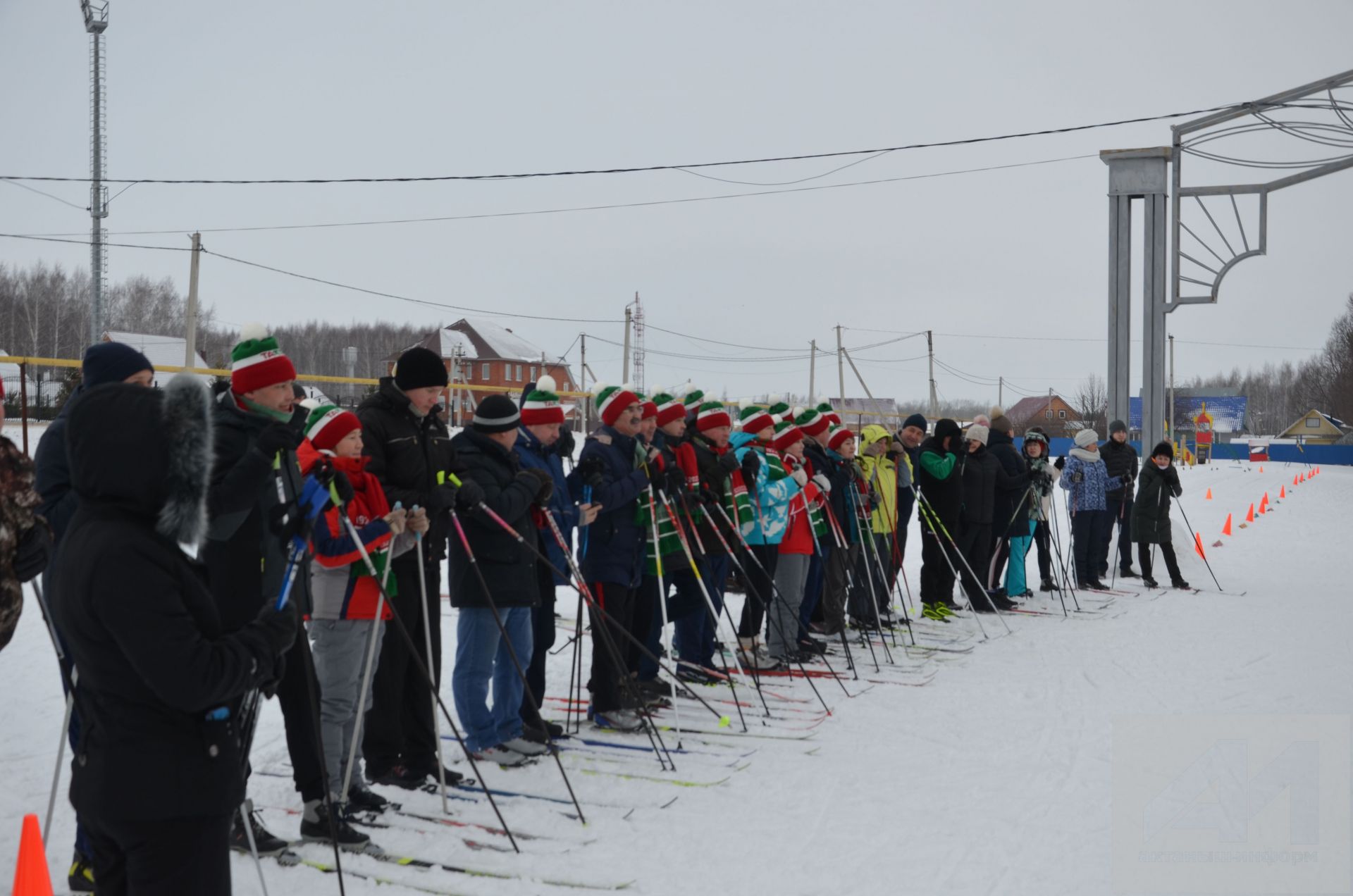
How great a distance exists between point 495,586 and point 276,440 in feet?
5.38

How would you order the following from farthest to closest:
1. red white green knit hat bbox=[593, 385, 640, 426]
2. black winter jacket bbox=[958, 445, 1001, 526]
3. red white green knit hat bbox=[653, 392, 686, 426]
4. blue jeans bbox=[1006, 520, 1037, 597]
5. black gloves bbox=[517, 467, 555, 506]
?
blue jeans bbox=[1006, 520, 1037, 597] < black winter jacket bbox=[958, 445, 1001, 526] < red white green knit hat bbox=[653, 392, 686, 426] < red white green knit hat bbox=[593, 385, 640, 426] < black gloves bbox=[517, 467, 555, 506]

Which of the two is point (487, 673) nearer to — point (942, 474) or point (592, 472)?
point (592, 472)

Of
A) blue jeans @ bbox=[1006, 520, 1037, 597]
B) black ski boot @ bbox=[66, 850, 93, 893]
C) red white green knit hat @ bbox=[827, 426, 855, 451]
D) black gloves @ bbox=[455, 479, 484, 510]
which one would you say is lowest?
black ski boot @ bbox=[66, 850, 93, 893]

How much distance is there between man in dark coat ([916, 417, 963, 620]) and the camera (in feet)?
30.4

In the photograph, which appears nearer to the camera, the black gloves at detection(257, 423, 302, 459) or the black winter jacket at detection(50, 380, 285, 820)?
the black winter jacket at detection(50, 380, 285, 820)

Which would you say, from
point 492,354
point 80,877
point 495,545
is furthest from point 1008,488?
point 492,354

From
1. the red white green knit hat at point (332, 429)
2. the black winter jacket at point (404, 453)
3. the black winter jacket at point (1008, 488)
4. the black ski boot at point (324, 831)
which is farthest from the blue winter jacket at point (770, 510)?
the black winter jacket at point (1008, 488)

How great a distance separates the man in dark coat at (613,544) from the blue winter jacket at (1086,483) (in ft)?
22.6

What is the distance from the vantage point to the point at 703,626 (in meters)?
6.62

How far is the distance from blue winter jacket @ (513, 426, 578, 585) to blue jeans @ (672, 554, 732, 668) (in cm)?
123

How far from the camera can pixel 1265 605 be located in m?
9.74

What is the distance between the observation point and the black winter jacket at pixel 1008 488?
33.1 ft

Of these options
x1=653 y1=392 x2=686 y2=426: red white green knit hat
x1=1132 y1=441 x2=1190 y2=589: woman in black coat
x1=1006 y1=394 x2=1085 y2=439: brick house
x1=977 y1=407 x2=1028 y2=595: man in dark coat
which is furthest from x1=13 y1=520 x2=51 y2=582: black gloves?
x1=1006 y1=394 x2=1085 y2=439: brick house

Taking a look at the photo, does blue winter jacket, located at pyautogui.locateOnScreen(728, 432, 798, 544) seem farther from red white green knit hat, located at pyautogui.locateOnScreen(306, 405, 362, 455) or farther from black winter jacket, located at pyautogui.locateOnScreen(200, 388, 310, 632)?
black winter jacket, located at pyautogui.locateOnScreen(200, 388, 310, 632)
